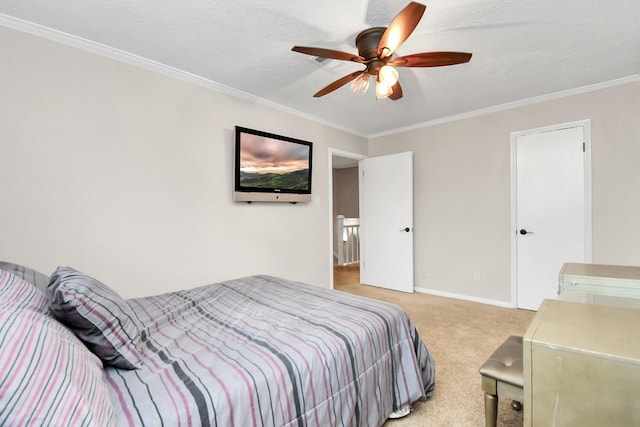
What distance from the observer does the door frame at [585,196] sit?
10.1 feet

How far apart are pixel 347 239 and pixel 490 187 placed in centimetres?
357

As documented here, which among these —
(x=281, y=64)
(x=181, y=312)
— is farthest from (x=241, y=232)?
(x=281, y=64)

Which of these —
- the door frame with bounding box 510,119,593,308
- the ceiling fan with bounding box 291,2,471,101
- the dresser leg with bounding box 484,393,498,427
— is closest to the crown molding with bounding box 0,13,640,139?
the door frame with bounding box 510,119,593,308

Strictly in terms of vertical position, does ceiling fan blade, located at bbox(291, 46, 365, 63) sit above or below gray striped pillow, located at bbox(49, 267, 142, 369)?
above

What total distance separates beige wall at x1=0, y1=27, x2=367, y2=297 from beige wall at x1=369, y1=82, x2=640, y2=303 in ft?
7.48

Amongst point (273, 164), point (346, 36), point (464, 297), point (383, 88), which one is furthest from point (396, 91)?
point (464, 297)

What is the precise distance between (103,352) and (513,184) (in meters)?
4.04

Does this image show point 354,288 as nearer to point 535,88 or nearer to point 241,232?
point 241,232

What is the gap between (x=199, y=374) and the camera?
1.03m

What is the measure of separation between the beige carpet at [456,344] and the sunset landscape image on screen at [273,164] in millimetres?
2024

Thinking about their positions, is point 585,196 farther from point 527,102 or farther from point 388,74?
point 388,74

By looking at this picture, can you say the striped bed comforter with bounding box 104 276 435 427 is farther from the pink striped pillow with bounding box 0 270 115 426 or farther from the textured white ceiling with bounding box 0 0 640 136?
the textured white ceiling with bounding box 0 0 640 136

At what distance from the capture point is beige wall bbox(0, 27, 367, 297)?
1.93 metres

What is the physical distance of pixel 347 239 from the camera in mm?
6793
